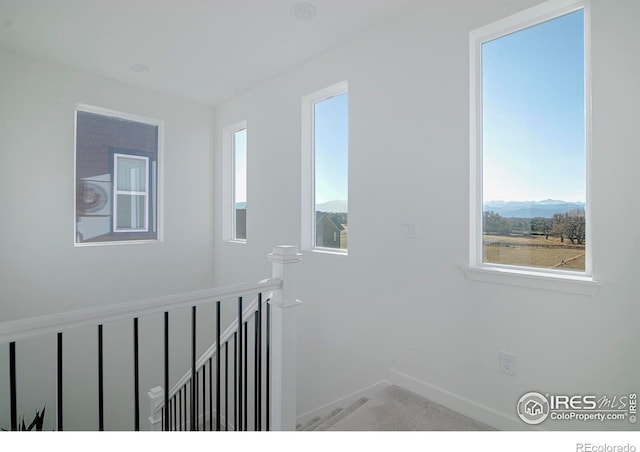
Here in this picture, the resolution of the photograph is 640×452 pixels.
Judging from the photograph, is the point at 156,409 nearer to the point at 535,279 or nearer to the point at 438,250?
the point at 438,250

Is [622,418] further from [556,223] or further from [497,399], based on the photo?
[556,223]

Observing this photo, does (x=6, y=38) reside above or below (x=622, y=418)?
above

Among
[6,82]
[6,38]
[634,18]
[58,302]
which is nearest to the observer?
[634,18]

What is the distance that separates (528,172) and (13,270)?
4.23 meters

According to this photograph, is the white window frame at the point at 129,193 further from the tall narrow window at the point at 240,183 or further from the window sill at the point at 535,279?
the window sill at the point at 535,279

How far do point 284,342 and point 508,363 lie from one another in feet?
4.17

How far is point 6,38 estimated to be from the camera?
276cm

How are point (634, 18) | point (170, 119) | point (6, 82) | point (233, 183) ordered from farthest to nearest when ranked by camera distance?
point (233, 183) < point (170, 119) < point (6, 82) < point (634, 18)

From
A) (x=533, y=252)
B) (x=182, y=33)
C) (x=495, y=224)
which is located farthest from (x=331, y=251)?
(x=182, y=33)

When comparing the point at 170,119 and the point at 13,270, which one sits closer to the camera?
the point at 13,270

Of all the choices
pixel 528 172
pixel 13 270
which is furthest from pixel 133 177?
pixel 528 172

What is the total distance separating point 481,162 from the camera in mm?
2047

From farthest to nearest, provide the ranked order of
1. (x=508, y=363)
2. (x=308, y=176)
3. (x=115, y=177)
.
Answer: (x=115, y=177), (x=308, y=176), (x=508, y=363)

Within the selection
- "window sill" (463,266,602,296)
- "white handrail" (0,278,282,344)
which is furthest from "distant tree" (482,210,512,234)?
"white handrail" (0,278,282,344)
